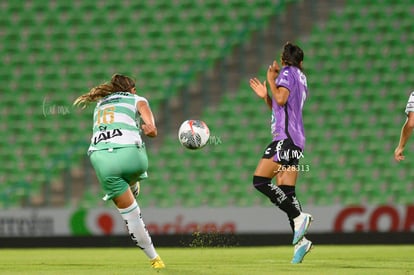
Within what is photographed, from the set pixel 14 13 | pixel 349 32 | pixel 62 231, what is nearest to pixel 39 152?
pixel 62 231

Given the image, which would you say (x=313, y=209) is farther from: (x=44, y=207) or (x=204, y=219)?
(x=44, y=207)

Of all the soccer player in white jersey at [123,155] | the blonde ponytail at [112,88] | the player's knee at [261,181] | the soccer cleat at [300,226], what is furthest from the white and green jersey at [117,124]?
the soccer cleat at [300,226]

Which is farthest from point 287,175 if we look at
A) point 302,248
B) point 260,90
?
point 260,90

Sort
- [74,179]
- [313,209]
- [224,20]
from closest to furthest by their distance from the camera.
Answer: [313,209], [74,179], [224,20]

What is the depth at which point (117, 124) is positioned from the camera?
691 cm

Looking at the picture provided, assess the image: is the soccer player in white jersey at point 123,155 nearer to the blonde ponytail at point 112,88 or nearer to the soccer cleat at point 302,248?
the blonde ponytail at point 112,88

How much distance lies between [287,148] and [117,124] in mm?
1663

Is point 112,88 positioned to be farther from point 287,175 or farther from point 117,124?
point 287,175

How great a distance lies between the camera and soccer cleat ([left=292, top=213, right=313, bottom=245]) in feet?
24.7

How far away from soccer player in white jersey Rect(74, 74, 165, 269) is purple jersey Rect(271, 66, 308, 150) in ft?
4.75

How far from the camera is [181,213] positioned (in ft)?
44.0

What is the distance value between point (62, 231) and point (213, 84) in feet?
12.7

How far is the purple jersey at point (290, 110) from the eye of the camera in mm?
7816

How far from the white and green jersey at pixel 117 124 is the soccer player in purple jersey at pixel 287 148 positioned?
4.35ft
